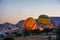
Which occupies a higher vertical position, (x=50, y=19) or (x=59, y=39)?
(x=50, y=19)

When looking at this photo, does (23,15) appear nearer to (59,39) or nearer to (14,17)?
(14,17)

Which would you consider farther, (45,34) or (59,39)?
(45,34)

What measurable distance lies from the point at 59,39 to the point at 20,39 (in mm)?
570

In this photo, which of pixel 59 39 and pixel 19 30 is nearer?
pixel 59 39

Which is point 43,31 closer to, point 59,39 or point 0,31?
point 59,39

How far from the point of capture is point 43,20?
3.41 m

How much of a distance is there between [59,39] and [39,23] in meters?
0.43

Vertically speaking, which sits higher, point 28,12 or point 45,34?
point 28,12

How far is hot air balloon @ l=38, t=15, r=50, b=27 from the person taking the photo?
11.2ft

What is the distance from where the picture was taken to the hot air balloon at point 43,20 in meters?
3.41

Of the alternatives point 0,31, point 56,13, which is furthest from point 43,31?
point 0,31

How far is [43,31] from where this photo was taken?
11.3 feet

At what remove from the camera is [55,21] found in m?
3.41

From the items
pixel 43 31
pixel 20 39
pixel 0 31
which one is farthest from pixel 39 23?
pixel 0 31
